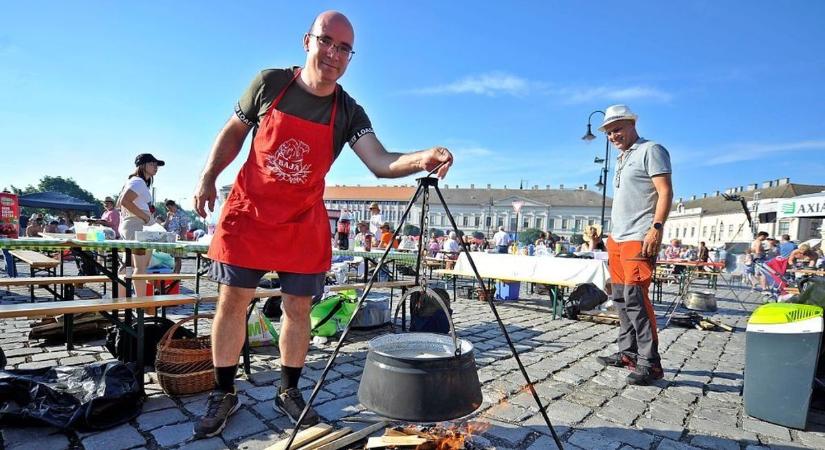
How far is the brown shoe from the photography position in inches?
134

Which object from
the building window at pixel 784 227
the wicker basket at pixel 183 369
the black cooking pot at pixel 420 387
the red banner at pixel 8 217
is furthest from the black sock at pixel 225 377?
the building window at pixel 784 227

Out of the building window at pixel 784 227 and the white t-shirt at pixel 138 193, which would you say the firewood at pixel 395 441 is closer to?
the white t-shirt at pixel 138 193

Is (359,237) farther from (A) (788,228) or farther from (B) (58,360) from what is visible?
(A) (788,228)

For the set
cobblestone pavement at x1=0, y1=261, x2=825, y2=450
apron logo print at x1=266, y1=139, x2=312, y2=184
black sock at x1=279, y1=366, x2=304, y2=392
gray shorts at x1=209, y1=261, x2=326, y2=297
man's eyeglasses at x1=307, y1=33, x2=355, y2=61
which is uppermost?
man's eyeglasses at x1=307, y1=33, x2=355, y2=61

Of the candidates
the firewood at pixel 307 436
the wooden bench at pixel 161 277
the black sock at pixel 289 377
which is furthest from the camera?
the wooden bench at pixel 161 277

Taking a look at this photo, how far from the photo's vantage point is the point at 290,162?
86.3 inches

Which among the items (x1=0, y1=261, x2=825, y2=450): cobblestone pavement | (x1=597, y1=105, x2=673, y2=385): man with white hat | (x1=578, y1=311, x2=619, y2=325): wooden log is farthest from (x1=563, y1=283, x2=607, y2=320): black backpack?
(x1=597, y1=105, x2=673, y2=385): man with white hat

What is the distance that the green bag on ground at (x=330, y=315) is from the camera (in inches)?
179

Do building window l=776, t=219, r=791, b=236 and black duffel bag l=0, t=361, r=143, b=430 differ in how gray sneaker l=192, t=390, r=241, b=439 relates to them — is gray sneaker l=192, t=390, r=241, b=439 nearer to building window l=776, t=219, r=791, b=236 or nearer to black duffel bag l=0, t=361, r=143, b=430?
black duffel bag l=0, t=361, r=143, b=430

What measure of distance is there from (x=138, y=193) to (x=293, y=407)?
355cm

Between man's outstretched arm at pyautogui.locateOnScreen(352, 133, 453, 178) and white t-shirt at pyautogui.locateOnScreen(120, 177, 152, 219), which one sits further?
white t-shirt at pyautogui.locateOnScreen(120, 177, 152, 219)

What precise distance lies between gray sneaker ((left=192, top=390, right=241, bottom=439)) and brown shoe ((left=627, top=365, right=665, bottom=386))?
3049 millimetres

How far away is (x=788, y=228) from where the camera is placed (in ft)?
141

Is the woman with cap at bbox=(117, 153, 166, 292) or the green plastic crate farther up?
the woman with cap at bbox=(117, 153, 166, 292)
